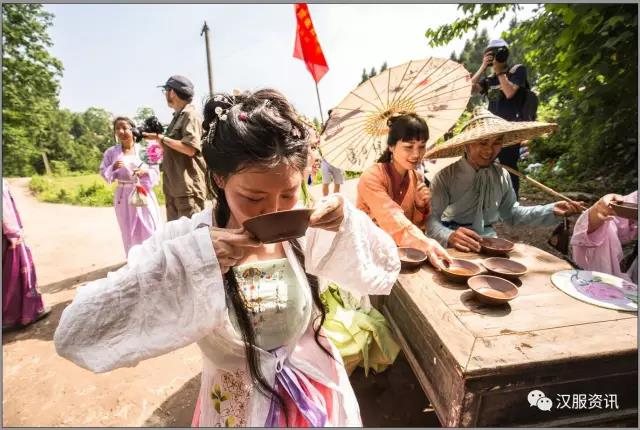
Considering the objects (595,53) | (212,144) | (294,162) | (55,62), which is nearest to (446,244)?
(294,162)

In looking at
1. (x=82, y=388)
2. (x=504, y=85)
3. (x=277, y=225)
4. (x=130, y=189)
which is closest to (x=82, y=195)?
(x=130, y=189)

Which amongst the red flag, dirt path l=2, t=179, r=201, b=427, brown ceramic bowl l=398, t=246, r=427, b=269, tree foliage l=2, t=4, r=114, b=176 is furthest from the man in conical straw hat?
tree foliage l=2, t=4, r=114, b=176

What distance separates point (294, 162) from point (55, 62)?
29.0m

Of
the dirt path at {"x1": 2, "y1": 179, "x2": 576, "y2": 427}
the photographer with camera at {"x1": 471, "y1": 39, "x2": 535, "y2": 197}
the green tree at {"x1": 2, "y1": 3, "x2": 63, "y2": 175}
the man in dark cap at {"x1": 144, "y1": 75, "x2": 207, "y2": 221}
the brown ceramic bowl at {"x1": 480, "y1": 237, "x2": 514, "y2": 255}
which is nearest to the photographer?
the brown ceramic bowl at {"x1": 480, "y1": 237, "x2": 514, "y2": 255}

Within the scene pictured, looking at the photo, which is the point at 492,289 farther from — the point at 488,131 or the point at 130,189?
the point at 130,189

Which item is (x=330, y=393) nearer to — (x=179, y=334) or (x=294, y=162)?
(x=179, y=334)

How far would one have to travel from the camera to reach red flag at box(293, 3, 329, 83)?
4.73 metres

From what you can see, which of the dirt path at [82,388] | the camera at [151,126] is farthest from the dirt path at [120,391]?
the camera at [151,126]

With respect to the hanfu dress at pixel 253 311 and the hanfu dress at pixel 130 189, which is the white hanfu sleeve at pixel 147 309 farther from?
the hanfu dress at pixel 130 189

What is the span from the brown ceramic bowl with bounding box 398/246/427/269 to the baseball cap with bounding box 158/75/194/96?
319 cm

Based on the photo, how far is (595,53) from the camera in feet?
12.1

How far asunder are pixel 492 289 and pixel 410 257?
1.76 feet

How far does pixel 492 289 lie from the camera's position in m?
1.78

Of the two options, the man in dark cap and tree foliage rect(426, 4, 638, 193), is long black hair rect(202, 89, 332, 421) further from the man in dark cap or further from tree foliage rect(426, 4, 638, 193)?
tree foliage rect(426, 4, 638, 193)
